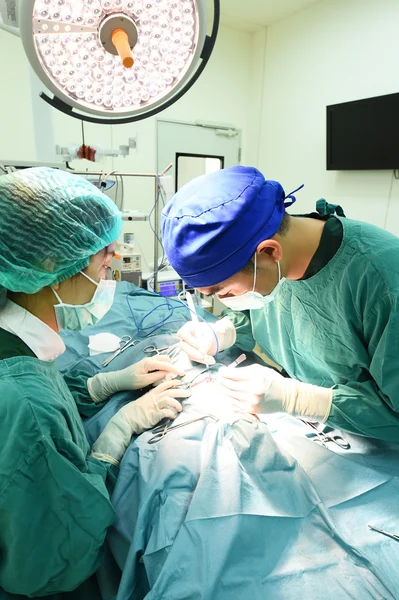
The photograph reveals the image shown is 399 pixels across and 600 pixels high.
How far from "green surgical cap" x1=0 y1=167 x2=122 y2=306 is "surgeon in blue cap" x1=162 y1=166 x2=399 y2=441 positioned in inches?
9.0

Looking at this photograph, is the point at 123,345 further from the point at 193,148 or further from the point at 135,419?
the point at 193,148

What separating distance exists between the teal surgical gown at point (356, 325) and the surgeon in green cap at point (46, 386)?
0.67m

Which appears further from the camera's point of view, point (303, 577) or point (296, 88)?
point (296, 88)

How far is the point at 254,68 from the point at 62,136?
2498 millimetres

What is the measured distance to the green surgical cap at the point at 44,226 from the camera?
86 cm

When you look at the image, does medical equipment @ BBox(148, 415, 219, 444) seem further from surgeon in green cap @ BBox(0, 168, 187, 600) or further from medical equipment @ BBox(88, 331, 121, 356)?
medical equipment @ BBox(88, 331, 121, 356)

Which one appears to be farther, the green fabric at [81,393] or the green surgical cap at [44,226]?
the green fabric at [81,393]

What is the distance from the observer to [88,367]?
1.73m

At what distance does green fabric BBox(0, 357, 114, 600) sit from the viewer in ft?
2.54

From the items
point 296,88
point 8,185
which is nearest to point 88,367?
point 8,185

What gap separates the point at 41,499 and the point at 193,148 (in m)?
Answer: 4.18

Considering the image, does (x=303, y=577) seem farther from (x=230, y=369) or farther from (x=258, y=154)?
(x=258, y=154)

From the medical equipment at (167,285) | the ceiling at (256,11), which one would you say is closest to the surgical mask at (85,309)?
the medical equipment at (167,285)

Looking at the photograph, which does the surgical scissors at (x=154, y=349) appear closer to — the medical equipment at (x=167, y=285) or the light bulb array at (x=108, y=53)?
the medical equipment at (x=167, y=285)
